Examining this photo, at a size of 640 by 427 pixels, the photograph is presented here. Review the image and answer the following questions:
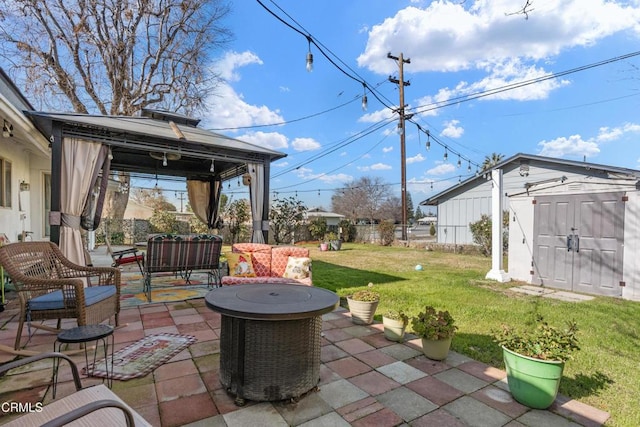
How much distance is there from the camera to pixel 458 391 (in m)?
2.30

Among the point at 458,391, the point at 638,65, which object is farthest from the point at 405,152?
the point at 458,391

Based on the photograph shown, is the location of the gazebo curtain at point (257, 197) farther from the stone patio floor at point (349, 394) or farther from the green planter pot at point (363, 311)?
the stone patio floor at point (349, 394)

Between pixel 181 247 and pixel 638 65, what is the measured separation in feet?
22.1

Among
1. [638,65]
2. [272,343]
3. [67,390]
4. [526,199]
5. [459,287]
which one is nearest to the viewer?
[272,343]

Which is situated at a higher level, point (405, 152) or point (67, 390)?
point (405, 152)

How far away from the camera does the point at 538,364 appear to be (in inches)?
81.0

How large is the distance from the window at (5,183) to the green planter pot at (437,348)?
723 cm

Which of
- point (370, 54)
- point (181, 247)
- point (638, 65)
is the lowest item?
point (181, 247)

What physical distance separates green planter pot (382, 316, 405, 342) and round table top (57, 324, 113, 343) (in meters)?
2.49

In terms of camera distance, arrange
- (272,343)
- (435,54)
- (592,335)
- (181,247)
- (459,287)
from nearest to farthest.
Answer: (272,343) < (592,335) < (181,247) < (459,287) < (435,54)

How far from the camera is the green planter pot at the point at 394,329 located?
10.5ft

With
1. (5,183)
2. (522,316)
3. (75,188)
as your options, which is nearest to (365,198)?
(522,316)

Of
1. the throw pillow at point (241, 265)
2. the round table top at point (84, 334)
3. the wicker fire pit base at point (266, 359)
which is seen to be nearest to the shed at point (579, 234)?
the throw pillow at point (241, 265)

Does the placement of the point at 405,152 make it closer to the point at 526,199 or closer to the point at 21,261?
the point at 526,199
